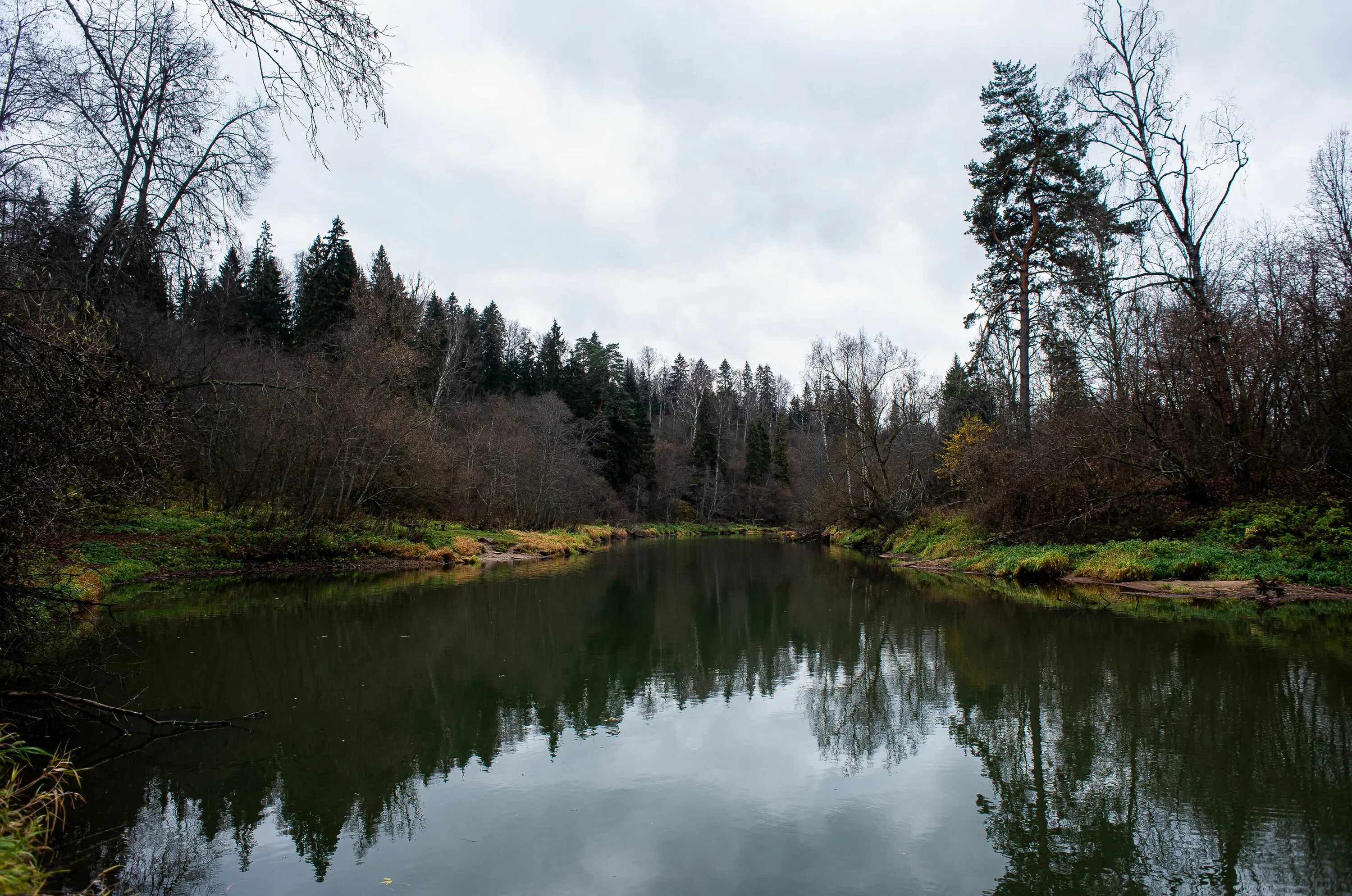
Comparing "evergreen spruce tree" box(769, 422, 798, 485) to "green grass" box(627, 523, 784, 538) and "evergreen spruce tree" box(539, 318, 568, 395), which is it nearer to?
"green grass" box(627, 523, 784, 538)

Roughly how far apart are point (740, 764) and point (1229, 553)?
39.2ft

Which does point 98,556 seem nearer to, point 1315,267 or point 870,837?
point 870,837

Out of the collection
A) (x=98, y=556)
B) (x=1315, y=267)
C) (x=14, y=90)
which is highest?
(x=1315, y=267)

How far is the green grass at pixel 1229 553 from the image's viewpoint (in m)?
11.6

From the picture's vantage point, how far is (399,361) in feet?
80.6

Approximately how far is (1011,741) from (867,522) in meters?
26.4

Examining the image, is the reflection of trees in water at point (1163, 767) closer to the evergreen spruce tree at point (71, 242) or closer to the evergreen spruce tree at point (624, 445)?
the evergreen spruce tree at point (71, 242)

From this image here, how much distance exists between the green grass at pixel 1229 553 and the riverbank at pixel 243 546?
16877 mm

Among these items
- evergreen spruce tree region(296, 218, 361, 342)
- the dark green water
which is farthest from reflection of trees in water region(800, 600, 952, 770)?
evergreen spruce tree region(296, 218, 361, 342)

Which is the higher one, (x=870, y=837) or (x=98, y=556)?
(x=98, y=556)

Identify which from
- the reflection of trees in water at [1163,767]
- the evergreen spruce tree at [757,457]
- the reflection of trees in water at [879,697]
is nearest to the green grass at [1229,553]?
the reflection of trees in water at [1163,767]

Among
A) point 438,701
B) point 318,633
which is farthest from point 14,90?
point 318,633

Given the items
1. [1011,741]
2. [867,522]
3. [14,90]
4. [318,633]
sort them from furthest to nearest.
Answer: [867,522] → [318,633] → [1011,741] → [14,90]

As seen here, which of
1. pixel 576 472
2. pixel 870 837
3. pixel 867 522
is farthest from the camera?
pixel 576 472
